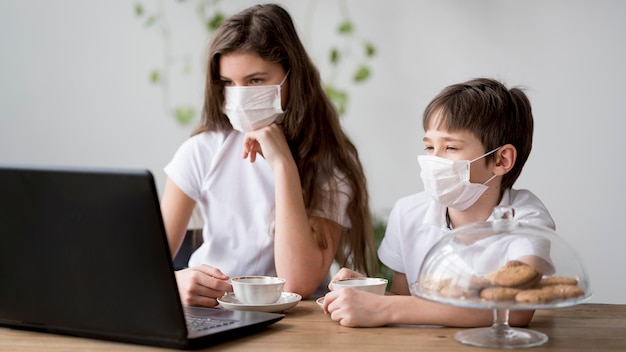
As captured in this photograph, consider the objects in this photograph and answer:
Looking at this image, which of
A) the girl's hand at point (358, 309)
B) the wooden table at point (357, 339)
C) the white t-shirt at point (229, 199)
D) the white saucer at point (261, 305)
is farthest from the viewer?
the white t-shirt at point (229, 199)

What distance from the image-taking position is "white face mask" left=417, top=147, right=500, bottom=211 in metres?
1.88

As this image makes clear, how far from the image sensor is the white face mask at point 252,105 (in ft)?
6.97

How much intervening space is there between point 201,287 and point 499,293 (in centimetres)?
65

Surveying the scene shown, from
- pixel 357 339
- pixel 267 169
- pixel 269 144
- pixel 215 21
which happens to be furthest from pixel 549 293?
pixel 215 21

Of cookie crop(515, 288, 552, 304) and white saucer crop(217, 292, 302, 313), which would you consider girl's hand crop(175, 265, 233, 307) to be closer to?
white saucer crop(217, 292, 302, 313)

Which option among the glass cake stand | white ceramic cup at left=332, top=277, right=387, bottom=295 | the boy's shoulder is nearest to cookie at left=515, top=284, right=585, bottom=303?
the glass cake stand

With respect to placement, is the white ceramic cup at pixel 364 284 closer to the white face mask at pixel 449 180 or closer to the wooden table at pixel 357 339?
the wooden table at pixel 357 339

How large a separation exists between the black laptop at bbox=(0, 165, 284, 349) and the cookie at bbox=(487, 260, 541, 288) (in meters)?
0.43

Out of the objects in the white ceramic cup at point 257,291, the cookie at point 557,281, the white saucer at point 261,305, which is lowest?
the white saucer at point 261,305

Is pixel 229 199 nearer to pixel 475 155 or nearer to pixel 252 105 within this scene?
pixel 252 105

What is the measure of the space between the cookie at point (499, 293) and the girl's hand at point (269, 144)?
0.85 meters

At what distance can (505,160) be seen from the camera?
192 cm

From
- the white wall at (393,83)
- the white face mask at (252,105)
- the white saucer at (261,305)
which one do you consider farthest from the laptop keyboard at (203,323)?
the white wall at (393,83)

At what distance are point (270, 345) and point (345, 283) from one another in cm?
35
